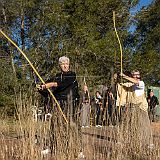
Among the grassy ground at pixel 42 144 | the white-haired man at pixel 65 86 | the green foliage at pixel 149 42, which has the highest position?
the green foliage at pixel 149 42

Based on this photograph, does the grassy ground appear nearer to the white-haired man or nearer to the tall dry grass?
the tall dry grass

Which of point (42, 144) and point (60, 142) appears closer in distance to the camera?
point (60, 142)

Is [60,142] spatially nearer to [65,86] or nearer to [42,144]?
[42,144]

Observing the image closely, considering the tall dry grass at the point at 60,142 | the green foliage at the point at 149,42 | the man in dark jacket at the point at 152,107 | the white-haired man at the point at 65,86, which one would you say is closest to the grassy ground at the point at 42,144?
the tall dry grass at the point at 60,142

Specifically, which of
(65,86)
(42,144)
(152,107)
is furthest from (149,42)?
(42,144)

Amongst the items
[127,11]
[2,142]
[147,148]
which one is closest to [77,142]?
[147,148]

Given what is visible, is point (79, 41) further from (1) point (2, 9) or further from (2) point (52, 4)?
(1) point (2, 9)

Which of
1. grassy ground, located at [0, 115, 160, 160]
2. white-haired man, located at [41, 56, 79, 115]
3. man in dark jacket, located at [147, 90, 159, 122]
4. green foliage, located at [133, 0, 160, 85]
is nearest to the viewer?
grassy ground, located at [0, 115, 160, 160]

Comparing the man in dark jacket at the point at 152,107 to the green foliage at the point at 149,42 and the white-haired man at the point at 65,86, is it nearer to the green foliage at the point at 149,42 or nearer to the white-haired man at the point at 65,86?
the white-haired man at the point at 65,86

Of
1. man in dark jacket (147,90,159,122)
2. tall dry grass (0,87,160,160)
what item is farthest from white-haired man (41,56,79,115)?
man in dark jacket (147,90,159,122)

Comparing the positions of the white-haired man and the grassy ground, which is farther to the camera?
the white-haired man

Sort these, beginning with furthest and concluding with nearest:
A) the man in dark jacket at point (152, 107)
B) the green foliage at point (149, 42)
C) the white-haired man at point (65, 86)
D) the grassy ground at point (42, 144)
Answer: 1. the green foliage at point (149, 42)
2. the man in dark jacket at point (152, 107)
3. the white-haired man at point (65, 86)
4. the grassy ground at point (42, 144)

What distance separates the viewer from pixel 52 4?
64.0 feet

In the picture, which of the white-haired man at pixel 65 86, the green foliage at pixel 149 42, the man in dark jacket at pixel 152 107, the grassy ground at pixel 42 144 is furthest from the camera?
the green foliage at pixel 149 42
